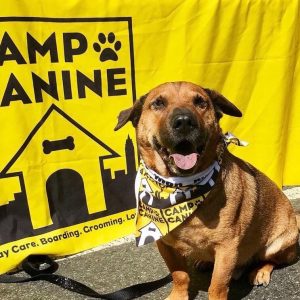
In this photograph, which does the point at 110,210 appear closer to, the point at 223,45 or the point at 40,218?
the point at 40,218

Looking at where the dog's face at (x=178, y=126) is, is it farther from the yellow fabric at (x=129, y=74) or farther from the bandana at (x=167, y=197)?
the yellow fabric at (x=129, y=74)

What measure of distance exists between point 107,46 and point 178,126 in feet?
4.70

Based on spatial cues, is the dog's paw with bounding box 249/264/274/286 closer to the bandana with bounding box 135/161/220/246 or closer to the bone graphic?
the bandana with bounding box 135/161/220/246

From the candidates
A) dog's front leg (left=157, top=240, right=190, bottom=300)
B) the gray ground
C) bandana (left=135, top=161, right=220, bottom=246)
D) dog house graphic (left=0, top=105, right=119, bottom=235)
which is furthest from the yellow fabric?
dog's front leg (left=157, top=240, right=190, bottom=300)

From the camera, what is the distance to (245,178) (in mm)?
3107

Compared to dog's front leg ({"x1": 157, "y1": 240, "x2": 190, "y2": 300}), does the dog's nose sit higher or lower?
higher

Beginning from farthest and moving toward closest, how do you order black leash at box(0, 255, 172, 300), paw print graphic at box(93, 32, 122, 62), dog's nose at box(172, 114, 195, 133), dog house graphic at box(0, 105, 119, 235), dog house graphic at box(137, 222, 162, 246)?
paw print graphic at box(93, 32, 122, 62), dog house graphic at box(0, 105, 119, 235), black leash at box(0, 255, 172, 300), dog house graphic at box(137, 222, 162, 246), dog's nose at box(172, 114, 195, 133)

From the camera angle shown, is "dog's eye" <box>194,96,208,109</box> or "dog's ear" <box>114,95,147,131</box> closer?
"dog's eye" <box>194,96,208,109</box>

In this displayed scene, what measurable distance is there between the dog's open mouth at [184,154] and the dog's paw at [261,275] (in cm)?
110

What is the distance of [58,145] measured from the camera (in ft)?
12.3

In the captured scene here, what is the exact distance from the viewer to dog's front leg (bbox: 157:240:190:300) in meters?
3.10

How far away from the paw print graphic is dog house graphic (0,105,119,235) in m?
0.55

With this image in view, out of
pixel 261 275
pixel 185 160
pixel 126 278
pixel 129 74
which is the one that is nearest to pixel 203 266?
pixel 261 275

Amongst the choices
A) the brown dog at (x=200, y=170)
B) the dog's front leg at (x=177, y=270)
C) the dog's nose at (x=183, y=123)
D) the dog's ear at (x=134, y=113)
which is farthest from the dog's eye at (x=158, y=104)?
the dog's front leg at (x=177, y=270)
